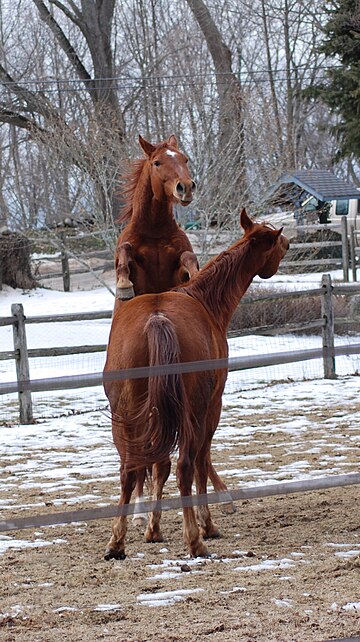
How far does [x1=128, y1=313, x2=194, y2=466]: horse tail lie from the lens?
4758 mm

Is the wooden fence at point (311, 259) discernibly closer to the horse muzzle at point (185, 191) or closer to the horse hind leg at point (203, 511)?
the horse muzzle at point (185, 191)

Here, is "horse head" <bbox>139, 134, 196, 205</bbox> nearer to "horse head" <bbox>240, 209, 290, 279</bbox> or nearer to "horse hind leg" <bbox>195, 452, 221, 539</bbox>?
"horse head" <bbox>240, 209, 290, 279</bbox>

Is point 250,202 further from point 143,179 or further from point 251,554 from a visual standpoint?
point 251,554

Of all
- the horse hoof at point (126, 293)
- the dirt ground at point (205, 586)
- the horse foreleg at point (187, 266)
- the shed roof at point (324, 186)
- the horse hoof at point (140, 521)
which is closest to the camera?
the dirt ground at point (205, 586)

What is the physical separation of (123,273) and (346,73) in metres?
10.2

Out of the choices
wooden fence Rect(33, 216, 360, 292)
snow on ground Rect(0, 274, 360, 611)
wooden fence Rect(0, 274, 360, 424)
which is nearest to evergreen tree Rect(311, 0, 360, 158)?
wooden fence Rect(0, 274, 360, 424)

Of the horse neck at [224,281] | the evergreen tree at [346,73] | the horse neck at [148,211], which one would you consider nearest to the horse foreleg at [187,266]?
the horse neck at [148,211]

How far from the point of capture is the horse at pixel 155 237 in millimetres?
6270

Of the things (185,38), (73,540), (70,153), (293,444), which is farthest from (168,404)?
(185,38)

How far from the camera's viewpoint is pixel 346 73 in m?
15.2

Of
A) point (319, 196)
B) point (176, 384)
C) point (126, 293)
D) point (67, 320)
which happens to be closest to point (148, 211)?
point (126, 293)

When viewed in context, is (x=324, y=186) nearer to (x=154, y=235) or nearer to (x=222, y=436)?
(x=222, y=436)

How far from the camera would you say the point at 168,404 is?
15.6 feet

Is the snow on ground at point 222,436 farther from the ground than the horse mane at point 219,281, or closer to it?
closer to it
